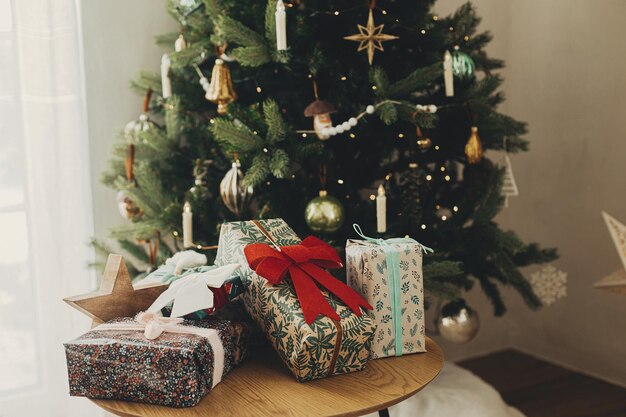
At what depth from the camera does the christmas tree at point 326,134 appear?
149 cm

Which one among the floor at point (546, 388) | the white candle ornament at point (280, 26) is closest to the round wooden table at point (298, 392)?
the white candle ornament at point (280, 26)

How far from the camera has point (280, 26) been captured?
139cm

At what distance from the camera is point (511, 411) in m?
1.98

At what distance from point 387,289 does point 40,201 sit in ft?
3.53

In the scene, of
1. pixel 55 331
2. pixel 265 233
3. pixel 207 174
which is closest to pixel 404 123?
pixel 207 174

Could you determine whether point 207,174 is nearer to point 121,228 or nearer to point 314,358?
point 121,228

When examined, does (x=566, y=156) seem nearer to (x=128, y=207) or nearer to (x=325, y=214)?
(x=325, y=214)

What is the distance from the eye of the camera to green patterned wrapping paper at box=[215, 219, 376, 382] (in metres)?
0.96

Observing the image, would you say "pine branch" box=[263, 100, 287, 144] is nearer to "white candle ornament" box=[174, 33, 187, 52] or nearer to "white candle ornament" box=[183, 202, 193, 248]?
"white candle ornament" box=[183, 202, 193, 248]

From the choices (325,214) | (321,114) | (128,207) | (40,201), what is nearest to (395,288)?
(325,214)

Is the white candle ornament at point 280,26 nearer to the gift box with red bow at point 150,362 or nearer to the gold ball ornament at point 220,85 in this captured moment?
the gold ball ornament at point 220,85

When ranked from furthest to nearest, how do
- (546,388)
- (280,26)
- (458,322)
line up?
(546,388), (458,322), (280,26)

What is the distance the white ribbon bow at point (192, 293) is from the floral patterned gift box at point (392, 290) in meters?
0.22

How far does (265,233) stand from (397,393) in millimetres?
370
